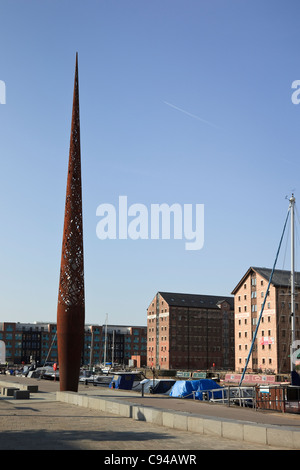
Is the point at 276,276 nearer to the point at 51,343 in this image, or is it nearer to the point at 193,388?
the point at 193,388

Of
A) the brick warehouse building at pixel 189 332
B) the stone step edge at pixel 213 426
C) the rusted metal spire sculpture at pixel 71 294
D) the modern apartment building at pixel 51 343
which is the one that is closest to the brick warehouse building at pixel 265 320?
the brick warehouse building at pixel 189 332

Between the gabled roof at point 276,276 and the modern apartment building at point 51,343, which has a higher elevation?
the gabled roof at point 276,276

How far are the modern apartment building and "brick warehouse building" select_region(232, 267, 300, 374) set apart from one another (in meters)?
69.7

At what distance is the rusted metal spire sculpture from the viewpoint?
100.0 feet

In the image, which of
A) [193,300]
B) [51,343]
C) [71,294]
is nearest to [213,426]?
[71,294]

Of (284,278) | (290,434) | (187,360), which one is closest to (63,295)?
(290,434)

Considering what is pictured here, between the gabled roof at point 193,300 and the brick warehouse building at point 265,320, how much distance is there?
2470cm

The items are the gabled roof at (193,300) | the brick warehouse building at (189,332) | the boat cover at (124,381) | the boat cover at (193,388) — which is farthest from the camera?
the gabled roof at (193,300)

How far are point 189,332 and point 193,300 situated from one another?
9.35 meters

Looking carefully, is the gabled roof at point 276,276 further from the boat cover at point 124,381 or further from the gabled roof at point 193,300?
the boat cover at point 124,381

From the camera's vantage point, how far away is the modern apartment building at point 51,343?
170 m

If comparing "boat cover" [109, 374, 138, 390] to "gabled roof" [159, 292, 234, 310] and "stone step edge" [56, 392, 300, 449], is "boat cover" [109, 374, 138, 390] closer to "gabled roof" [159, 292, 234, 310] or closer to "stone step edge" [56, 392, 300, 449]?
"stone step edge" [56, 392, 300, 449]
